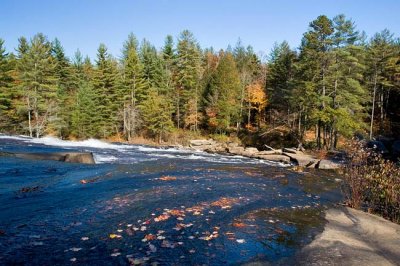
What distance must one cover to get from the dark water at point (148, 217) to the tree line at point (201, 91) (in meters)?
21.2

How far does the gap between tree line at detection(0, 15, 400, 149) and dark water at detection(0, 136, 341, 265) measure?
2123 centimetres

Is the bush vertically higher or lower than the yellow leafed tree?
lower

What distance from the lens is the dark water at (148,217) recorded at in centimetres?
688

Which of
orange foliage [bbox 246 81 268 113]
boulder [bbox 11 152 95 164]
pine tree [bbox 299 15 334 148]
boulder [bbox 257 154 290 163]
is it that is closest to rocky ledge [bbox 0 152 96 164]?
boulder [bbox 11 152 95 164]

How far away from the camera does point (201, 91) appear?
2196 inches

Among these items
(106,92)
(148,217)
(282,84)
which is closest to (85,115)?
(106,92)

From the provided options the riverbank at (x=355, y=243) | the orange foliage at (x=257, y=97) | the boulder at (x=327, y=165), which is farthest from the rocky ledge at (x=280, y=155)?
the riverbank at (x=355, y=243)

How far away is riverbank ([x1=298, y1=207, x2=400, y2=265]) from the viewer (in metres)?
6.84

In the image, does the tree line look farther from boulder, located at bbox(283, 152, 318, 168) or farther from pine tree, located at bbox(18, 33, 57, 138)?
boulder, located at bbox(283, 152, 318, 168)

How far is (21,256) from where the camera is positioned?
21.2ft

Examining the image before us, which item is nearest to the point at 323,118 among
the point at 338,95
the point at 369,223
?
the point at 338,95

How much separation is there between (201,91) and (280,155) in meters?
26.6

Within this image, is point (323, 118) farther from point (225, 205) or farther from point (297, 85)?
point (225, 205)

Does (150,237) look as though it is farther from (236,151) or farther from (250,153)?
(236,151)
